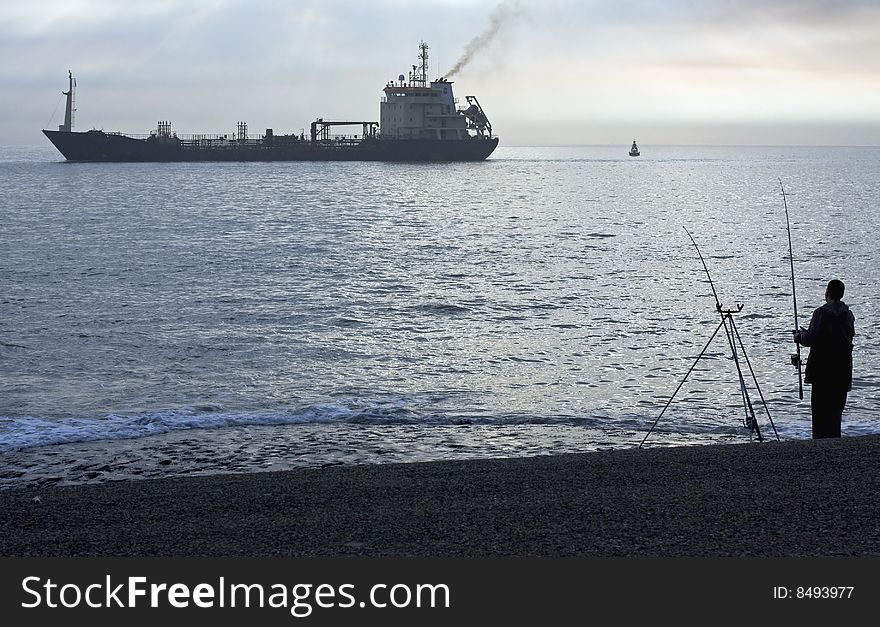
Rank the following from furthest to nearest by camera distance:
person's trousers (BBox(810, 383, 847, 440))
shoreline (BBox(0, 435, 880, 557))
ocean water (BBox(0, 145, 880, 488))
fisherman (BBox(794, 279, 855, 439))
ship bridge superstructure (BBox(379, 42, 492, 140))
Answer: ship bridge superstructure (BBox(379, 42, 492, 140)) → ocean water (BBox(0, 145, 880, 488)) → person's trousers (BBox(810, 383, 847, 440)) → fisherman (BBox(794, 279, 855, 439)) → shoreline (BBox(0, 435, 880, 557))

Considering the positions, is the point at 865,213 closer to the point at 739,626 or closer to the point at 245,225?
the point at 245,225

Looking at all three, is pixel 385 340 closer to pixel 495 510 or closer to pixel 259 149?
pixel 495 510

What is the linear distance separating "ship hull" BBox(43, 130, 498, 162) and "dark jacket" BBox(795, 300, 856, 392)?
9698 centimetres

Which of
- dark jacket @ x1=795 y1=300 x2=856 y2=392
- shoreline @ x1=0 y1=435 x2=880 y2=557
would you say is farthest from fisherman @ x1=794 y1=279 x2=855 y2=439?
shoreline @ x1=0 y1=435 x2=880 y2=557

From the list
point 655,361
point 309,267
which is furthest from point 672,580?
point 309,267

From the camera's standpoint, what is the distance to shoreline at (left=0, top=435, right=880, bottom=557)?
4629 mm

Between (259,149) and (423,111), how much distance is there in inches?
779

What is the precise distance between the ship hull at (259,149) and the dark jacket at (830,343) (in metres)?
97.0

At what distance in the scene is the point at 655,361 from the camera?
12938 mm

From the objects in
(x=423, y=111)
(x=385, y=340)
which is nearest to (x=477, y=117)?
(x=423, y=111)

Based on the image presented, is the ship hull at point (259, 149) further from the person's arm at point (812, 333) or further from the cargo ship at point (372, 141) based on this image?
the person's arm at point (812, 333)

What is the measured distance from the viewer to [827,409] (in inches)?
298

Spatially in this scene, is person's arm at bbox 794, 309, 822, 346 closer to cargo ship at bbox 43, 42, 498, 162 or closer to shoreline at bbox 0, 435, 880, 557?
shoreline at bbox 0, 435, 880, 557

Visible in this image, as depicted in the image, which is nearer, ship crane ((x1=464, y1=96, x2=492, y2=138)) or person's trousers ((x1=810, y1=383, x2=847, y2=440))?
person's trousers ((x1=810, y1=383, x2=847, y2=440))
